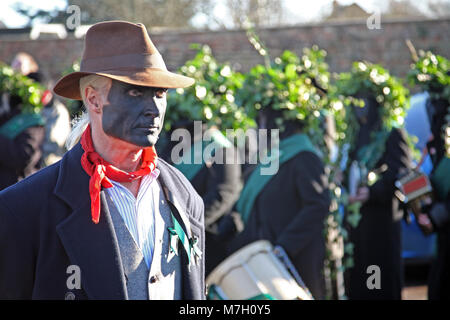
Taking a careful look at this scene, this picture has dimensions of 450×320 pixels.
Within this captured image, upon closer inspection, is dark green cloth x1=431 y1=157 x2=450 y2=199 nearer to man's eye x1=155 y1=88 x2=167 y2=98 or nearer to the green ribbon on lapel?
the green ribbon on lapel

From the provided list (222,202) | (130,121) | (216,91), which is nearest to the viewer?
(130,121)

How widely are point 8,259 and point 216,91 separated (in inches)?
147

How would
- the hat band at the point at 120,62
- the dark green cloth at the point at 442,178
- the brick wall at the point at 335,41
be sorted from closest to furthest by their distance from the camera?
the hat band at the point at 120,62, the dark green cloth at the point at 442,178, the brick wall at the point at 335,41

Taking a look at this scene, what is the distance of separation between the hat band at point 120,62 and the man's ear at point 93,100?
0.25 feet

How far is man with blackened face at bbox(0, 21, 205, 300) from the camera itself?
2277mm

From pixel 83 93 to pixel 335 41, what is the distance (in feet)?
30.9

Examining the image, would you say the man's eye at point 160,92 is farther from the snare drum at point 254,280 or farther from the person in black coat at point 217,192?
the person in black coat at point 217,192

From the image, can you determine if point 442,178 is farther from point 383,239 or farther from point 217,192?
point 217,192

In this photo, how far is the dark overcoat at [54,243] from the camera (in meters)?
2.26

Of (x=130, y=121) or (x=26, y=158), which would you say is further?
(x=26, y=158)

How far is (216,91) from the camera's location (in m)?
5.82

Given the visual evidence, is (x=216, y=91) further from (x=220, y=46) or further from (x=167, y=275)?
(x=220, y=46)

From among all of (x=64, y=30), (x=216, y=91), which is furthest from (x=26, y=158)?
(x=64, y=30)

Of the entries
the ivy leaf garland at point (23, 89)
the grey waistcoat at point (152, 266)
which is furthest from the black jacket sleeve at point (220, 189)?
the grey waistcoat at point (152, 266)
